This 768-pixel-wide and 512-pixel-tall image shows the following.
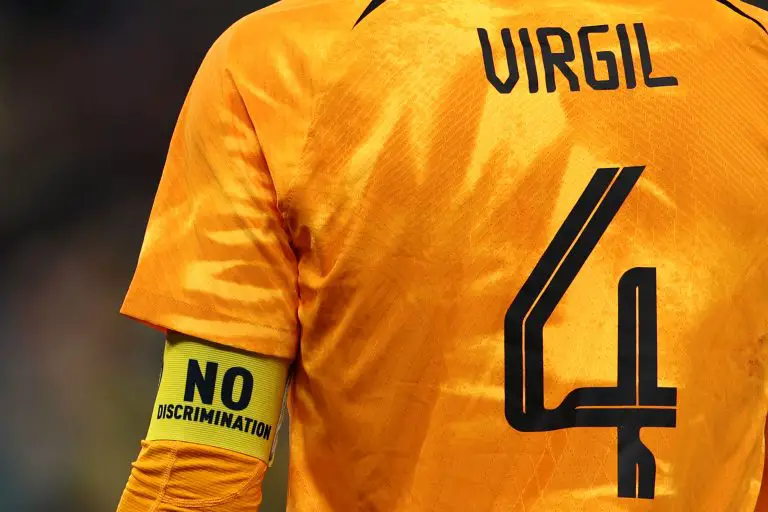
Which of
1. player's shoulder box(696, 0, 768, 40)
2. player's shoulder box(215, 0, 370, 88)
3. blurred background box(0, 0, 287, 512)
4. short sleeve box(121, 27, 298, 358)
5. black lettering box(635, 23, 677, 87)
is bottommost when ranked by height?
blurred background box(0, 0, 287, 512)

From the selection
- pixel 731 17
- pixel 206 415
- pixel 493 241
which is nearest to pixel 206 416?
pixel 206 415

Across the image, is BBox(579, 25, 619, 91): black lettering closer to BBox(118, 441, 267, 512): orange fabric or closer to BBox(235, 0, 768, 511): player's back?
BBox(235, 0, 768, 511): player's back

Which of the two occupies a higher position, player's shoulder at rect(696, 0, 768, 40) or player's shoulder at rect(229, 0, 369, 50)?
player's shoulder at rect(696, 0, 768, 40)

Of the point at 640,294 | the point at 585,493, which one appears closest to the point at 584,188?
the point at 640,294

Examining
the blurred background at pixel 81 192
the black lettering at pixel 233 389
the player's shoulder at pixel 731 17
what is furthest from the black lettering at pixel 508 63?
the blurred background at pixel 81 192

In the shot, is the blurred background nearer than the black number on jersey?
No

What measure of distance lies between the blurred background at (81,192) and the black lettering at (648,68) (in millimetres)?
2119

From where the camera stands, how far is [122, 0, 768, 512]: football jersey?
686mm

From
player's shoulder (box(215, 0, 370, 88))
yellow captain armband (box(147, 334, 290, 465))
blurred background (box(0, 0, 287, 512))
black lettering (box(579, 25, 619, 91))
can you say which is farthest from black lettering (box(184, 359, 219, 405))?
blurred background (box(0, 0, 287, 512))

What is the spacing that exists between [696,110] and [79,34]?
2301 mm

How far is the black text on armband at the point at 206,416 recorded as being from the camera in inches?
28.0

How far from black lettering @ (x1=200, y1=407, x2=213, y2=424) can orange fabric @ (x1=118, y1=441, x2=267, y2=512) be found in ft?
0.05

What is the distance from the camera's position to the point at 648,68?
0.70 meters

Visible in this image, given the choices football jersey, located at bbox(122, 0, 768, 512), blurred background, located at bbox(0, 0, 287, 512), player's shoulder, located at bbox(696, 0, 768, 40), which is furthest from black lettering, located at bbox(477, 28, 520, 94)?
blurred background, located at bbox(0, 0, 287, 512)
